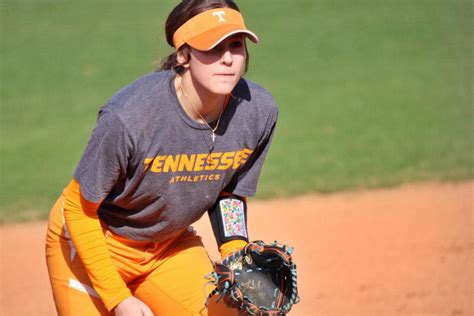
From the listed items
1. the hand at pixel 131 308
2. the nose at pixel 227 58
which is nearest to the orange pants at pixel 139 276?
the hand at pixel 131 308

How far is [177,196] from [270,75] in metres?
8.25

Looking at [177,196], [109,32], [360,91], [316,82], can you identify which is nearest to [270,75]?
[316,82]

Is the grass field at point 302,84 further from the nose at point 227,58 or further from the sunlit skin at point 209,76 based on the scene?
the nose at point 227,58

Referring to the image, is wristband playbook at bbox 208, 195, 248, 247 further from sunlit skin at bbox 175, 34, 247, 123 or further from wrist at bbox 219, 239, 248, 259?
sunlit skin at bbox 175, 34, 247, 123

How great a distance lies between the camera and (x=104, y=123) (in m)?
3.18

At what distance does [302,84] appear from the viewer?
11.1 m

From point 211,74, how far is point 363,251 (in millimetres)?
3117

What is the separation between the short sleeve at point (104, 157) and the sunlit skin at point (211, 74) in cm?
35

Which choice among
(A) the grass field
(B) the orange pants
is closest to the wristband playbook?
(B) the orange pants

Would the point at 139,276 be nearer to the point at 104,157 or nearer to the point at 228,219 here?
the point at 228,219

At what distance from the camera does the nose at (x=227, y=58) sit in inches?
128

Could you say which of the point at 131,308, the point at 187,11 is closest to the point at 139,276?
the point at 131,308

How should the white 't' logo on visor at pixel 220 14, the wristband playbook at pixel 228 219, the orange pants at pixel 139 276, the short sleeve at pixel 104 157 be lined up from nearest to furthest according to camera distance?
1. the short sleeve at pixel 104 157
2. the white 't' logo on visor at pixel 220 14
3. the orange pants at pixel 139 276
4. the wristband playbook at pixel 228 219

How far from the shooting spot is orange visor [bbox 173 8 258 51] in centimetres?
320
